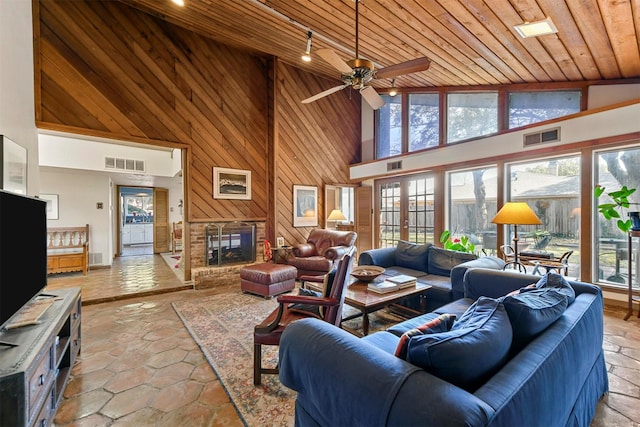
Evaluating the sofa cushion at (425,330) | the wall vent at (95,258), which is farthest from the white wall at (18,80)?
the sofa cushion at (425,330)

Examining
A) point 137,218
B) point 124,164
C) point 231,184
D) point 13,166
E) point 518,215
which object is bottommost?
point 137,218

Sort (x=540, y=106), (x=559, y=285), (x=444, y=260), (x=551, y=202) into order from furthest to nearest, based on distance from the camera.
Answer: (x=540, y=106) < (x=551, y=202) < (x=444, y=260) < (x=559, y=285)

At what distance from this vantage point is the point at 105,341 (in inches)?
109

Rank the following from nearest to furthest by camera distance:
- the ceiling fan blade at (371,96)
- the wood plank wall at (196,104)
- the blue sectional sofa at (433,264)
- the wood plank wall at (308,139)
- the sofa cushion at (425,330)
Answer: the sofa cushion at (425,330)
the blue sectional sofa at (433,264)
the ceiling fan blade at (371,96)
the wood plank wall at (196,104)
the wood plank wall at (308,139)

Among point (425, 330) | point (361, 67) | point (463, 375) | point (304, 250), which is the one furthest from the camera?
point (304, 250)

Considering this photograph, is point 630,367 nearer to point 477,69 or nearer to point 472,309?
point 472,309

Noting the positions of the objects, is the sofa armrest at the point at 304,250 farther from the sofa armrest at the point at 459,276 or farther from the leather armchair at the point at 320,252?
the sofa armrest at the point at 459,276

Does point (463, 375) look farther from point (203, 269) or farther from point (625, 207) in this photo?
point (203, 269)

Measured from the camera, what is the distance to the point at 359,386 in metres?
1.00

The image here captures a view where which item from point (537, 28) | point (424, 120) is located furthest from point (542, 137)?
point (424, 120)

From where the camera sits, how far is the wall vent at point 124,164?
19.9 ft

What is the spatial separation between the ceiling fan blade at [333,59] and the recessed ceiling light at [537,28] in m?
1.87

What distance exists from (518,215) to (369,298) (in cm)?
182

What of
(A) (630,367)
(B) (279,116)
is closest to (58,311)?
(A) (630,367)
